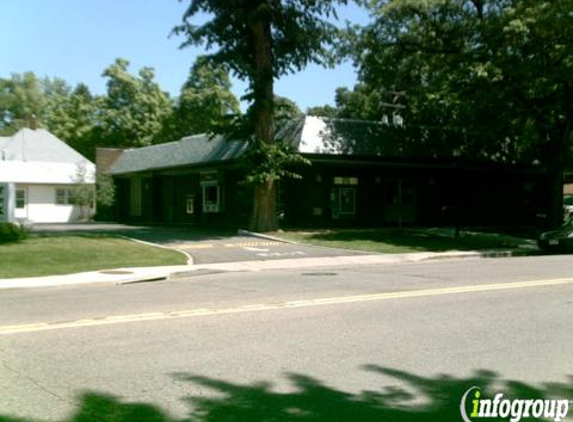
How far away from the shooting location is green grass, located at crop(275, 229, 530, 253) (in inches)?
918

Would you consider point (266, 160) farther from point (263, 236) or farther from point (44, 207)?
point (44, 207)

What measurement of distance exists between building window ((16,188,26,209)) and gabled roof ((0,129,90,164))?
4068 mm

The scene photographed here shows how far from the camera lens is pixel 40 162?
46.9 m

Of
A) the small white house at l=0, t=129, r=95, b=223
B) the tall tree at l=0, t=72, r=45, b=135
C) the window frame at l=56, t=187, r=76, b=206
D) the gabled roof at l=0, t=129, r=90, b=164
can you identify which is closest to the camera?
the small white house at l=0, t=129, r=95, b=223

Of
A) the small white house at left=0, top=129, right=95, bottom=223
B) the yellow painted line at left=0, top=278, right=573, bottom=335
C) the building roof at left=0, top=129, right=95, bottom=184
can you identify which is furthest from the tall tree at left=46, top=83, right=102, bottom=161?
the yellow painted line at left=0, top=278, right=573, bottom=335

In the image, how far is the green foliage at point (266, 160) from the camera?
25.5 meters

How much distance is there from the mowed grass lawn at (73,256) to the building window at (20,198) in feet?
73.3

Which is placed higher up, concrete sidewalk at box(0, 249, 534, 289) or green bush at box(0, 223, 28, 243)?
green bush at box(0, 223, 28, 243)

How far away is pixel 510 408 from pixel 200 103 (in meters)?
53.9

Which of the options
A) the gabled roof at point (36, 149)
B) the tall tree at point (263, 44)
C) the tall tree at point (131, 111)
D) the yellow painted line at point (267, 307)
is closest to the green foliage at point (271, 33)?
the tall tree at point (263, 44)

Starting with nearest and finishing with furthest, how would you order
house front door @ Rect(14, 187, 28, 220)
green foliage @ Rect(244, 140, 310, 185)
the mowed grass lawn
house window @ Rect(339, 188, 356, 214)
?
the mowed grass lawn → green foliage @ Rect(244, 140, 310, 185) → house window @ Rect(339, 188, 356, 214) → house front door @ Rect(14, 187, 28, 220)

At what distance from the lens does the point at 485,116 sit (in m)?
26.8

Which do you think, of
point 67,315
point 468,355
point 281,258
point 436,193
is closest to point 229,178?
point 436,193

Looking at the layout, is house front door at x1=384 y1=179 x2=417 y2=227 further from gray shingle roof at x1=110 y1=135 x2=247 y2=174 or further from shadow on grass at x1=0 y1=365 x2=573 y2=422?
shadow on grass at x1=0 y1=365 x2=573 y2=422
